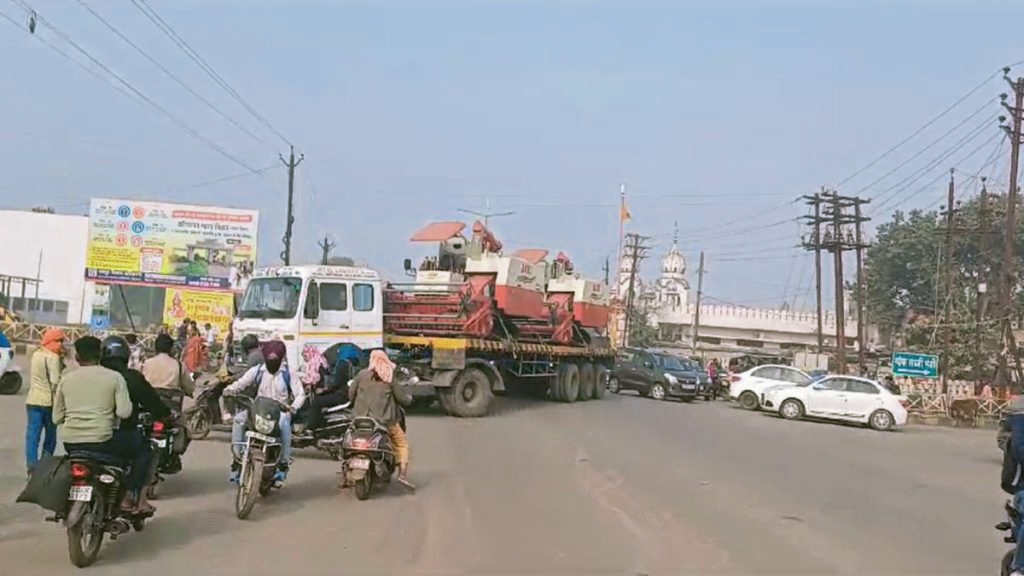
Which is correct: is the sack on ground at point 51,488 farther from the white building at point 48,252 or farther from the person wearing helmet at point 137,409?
the white building at point 48,252

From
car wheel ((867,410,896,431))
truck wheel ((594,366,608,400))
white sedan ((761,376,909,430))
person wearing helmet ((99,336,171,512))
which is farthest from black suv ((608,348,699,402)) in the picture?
person wearing helmet ((99,336,171,512))

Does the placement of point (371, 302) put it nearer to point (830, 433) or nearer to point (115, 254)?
point (830, 433)

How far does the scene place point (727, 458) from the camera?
15383mm

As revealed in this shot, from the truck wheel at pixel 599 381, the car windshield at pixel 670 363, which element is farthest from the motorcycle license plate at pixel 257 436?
the car windshield at pixel 670 363

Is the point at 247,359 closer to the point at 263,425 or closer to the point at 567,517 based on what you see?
the point at 263,425

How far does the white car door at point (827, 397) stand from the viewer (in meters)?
26.9

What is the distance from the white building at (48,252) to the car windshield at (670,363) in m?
40.1

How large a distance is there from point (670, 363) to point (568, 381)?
8.89m

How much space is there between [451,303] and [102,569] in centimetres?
1371

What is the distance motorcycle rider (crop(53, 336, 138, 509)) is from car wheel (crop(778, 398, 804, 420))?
917 inches

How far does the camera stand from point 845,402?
Answer: 26844 millimetres

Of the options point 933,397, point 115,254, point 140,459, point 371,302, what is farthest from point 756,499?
point 115,254

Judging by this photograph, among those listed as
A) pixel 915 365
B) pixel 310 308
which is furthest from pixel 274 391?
pixel 915 365

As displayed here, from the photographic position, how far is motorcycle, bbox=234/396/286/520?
28.2ft
